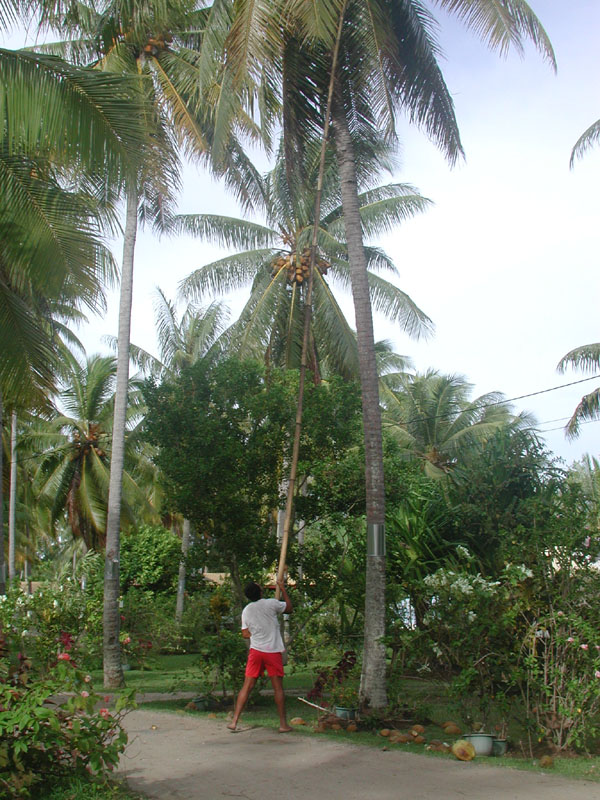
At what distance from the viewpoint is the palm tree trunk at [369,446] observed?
28.8 feet

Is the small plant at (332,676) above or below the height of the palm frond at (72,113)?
Answer: below

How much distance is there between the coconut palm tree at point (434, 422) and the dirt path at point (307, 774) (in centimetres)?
2223

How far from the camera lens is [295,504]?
11516mm

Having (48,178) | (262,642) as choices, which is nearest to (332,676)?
(262,642)

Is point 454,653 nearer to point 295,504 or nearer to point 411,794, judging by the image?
point 411,794

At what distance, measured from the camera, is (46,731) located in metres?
4.91

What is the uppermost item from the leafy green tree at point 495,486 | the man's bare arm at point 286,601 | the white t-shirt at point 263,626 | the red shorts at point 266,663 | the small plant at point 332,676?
the leafy green tree at point 495,486

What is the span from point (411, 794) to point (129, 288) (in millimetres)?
11000

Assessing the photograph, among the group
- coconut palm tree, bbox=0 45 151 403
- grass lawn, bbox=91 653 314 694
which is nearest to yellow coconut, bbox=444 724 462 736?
grass lawn, bbox=91 653 314 694

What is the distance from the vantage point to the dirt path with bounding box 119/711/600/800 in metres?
5.66

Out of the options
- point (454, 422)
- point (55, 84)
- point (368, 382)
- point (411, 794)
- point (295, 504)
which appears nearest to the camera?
point (411, 794)

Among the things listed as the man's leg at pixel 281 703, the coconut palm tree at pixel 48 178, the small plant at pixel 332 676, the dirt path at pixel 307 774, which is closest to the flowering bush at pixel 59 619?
Answer: the small plant at pixel 332 676

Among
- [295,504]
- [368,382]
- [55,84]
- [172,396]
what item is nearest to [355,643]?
[295,504]

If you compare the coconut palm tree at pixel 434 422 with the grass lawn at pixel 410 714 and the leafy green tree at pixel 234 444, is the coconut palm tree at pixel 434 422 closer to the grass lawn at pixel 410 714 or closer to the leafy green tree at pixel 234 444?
the grass lawn at pixel 410 714
